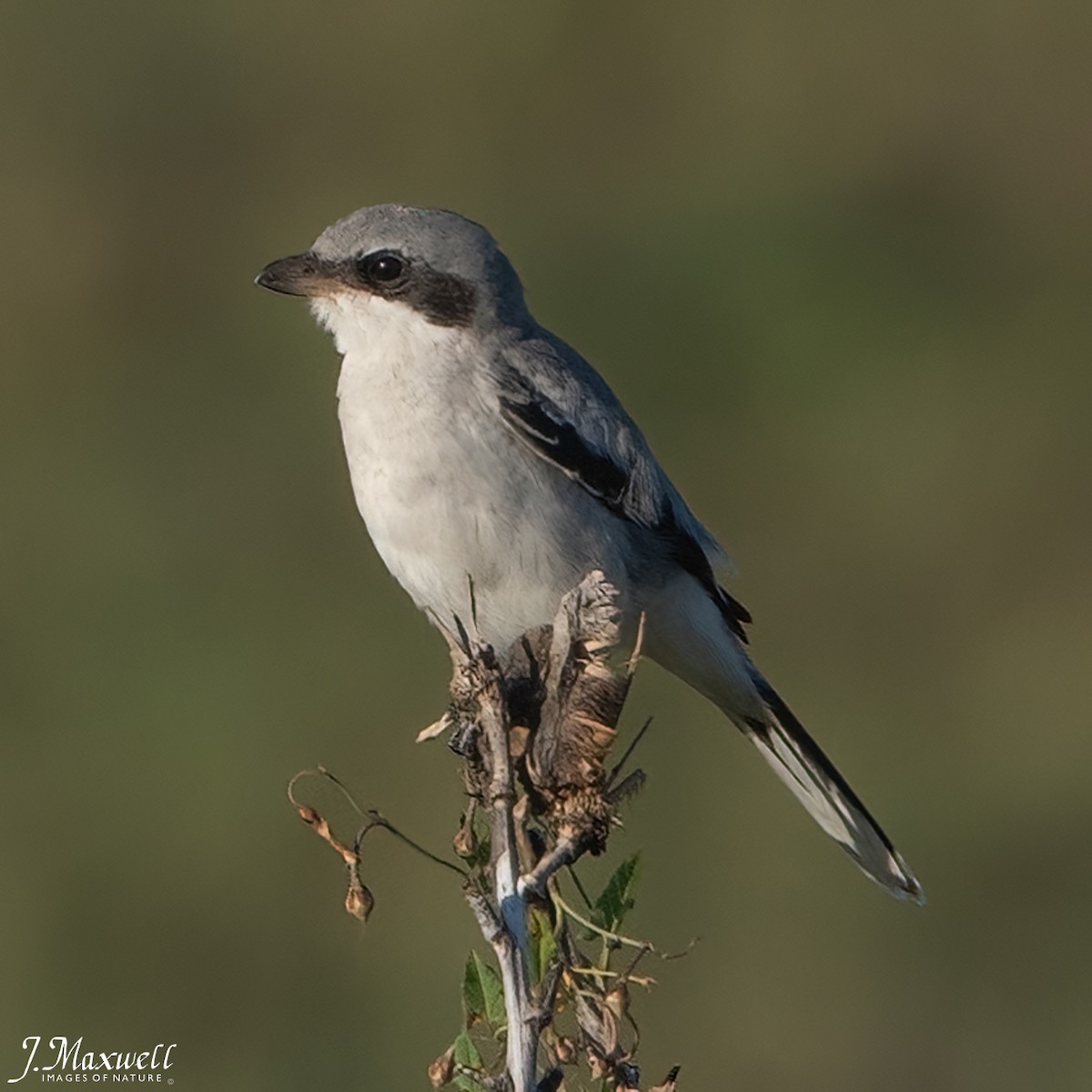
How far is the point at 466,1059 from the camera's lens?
294 centimetres

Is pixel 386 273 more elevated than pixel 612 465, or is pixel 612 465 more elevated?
pixel 386 273

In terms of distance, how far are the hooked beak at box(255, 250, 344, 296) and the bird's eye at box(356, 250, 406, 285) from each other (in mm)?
62

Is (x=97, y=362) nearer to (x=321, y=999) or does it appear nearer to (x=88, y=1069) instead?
(x=321, y=999)

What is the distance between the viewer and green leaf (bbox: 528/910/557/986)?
314 cm

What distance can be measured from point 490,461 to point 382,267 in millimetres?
583

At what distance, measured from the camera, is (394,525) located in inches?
186

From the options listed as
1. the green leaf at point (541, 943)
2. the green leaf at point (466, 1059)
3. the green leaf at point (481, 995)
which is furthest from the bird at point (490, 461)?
the green leaf at point (466, 1059)

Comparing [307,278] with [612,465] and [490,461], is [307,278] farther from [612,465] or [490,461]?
[612,465]

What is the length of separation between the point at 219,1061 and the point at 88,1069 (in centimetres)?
103

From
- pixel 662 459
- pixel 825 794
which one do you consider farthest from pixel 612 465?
pixel 662 459

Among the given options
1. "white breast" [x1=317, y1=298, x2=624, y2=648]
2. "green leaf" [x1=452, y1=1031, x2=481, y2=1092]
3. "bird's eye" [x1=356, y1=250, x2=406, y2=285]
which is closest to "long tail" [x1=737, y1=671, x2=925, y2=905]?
"white breast" [x1=317, y1=298, x2=624, y2=648]

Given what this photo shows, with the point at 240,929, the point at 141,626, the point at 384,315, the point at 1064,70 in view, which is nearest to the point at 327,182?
the point at 141,626

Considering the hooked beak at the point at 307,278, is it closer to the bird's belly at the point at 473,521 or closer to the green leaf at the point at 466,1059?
the bird's belly at the point at 473,521

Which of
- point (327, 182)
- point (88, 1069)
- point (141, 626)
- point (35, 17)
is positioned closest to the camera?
point (88, 1069)
